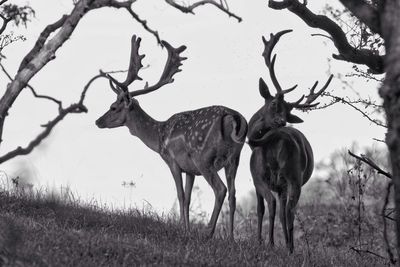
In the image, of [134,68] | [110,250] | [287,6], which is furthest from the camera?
[134,68]

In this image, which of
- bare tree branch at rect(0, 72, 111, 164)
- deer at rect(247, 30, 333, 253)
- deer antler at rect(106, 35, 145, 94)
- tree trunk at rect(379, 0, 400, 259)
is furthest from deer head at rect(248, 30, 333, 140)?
bare tree branch at rect(0, 72, 111, 164)

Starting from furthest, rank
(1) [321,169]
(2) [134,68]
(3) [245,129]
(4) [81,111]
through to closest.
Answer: (1) [321,169] < (2) [134,68] < (3) [245,129] < (4) [81,111]

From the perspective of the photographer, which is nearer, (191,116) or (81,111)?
(81,111)

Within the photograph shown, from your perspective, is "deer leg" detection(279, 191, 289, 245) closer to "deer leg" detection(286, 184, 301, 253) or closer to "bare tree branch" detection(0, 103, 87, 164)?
"deer leg" detection(286, 184, 301, 253)

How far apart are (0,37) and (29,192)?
2.15 m

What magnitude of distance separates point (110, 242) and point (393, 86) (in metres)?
2.96

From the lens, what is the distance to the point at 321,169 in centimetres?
1992

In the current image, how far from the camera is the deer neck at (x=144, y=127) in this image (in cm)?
1141

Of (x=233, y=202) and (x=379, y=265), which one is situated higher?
(x=233, y=202)

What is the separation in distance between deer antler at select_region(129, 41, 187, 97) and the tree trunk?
5250 mm

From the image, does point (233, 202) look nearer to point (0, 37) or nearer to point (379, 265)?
point (379, 265)

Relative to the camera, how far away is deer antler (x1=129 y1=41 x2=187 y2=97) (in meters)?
11.7

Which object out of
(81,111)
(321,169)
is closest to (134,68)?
(81,111)

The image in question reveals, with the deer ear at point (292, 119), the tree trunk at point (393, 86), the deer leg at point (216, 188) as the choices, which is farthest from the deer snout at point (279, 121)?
the tree trunk at point (393, 86)
